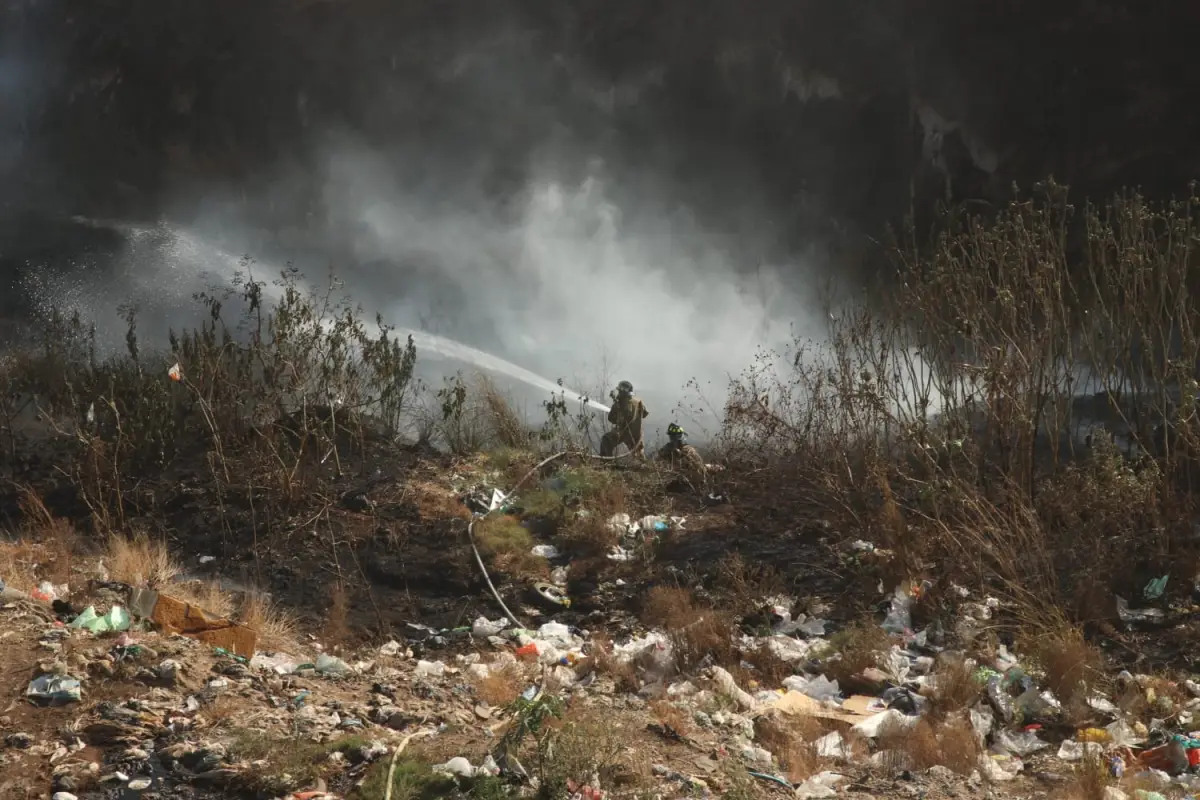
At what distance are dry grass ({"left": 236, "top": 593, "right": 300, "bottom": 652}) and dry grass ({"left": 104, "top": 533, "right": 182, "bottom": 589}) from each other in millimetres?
466

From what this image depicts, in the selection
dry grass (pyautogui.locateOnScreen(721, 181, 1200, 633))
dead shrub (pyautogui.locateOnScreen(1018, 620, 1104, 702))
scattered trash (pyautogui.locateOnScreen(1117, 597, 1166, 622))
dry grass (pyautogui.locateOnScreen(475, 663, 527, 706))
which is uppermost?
dry grass (pyautogui.locateOnScreen(721, 181, 1200, 633))

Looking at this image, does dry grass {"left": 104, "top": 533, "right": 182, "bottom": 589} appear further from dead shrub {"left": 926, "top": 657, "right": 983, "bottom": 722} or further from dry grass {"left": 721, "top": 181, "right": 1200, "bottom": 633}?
dry grass {"left": 721, "top": 181, "right": 1200, "bottom": 633}

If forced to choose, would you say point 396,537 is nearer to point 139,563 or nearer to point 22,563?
point 139,563

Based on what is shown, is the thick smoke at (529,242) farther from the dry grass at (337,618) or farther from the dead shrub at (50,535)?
the dead shrub at (50,535)

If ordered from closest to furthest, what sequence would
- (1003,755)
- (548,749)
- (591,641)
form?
(548,749) < (1003,755) < (591,641)

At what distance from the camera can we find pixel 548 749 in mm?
2881

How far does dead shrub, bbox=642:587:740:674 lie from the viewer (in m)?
4.76

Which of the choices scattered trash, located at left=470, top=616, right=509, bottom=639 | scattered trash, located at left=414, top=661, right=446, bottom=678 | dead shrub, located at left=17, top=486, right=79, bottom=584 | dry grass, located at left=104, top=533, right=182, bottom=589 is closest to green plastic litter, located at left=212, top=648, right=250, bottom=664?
scattered trash, located at left=414, top=661, right=446, bottom=678

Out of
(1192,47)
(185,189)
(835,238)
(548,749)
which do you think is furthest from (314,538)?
(185,189)

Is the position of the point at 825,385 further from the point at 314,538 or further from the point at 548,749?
the point at 548,749

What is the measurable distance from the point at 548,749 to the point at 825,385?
16.3 feet

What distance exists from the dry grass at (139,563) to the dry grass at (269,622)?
466 millimetres

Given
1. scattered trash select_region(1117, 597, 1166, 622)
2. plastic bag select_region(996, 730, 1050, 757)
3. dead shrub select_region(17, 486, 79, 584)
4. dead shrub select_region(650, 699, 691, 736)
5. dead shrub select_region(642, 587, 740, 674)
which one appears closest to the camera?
dead shrub select_region(650, 699, 691, 736)

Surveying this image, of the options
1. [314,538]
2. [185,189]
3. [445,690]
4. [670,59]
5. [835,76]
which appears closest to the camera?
[445,690]
